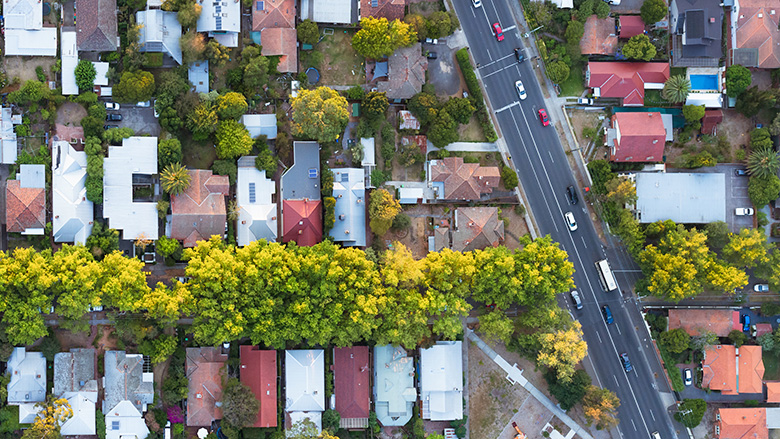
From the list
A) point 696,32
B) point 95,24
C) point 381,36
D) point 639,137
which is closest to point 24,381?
point 95,24

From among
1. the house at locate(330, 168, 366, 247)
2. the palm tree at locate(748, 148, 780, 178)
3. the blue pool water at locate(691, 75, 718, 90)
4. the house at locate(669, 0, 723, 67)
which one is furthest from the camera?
the blue pool water at locate(691, 75, 718, 90)

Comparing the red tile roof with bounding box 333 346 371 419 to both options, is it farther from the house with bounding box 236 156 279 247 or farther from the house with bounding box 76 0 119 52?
the house with bounding box 76 0 119 52

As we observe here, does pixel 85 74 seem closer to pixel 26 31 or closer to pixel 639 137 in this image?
pixel 26 31

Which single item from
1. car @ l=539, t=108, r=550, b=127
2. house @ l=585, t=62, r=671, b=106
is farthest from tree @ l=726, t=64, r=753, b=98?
car @ l=539, t=108, r=550, b=127

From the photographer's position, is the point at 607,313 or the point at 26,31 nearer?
the point at 26,31

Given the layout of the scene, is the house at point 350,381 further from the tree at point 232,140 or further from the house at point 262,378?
the tree at point 232,140

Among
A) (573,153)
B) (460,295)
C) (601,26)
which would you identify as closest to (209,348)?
(460,295)

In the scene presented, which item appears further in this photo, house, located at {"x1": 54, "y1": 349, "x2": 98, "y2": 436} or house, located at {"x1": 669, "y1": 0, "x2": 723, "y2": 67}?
house, located at {"x1": 669, "y1": 0, "x2": 723, "y2": 67}
